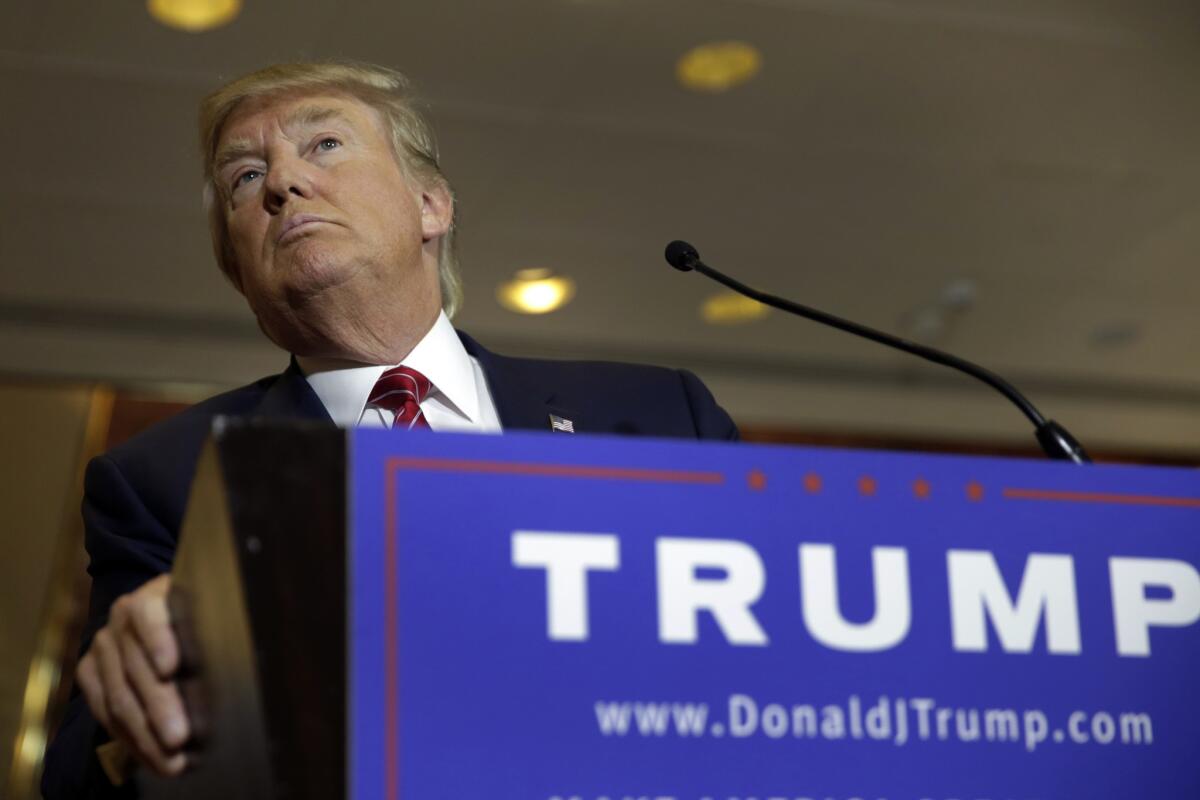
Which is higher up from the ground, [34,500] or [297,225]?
[34,500]

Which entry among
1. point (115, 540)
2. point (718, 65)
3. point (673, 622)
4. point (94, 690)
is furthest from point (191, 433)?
point (718, 65)

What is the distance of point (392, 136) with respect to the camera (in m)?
1.93

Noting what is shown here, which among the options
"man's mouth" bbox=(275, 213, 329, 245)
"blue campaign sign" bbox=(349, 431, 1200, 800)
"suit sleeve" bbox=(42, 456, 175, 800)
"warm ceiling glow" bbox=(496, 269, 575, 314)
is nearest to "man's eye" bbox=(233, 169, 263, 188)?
"man's mouth" bbox=(275, 213, 329, 245)

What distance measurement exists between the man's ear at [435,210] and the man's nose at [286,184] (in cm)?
22

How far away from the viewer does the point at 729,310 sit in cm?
538

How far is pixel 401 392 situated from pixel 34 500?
422 centimetres

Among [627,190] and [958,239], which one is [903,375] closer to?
[958,239]

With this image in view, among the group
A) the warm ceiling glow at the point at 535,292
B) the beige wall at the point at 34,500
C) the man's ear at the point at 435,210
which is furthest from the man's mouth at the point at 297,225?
the beige wall at the point at 34,500

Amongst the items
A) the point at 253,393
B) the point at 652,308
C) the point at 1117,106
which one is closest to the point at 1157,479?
the point at 253,393

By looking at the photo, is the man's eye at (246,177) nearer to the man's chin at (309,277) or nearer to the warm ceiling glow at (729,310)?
the man's chin at (309,277)

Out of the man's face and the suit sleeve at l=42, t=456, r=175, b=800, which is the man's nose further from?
the suit sleeve at l=42, t=456, r=175, b=800

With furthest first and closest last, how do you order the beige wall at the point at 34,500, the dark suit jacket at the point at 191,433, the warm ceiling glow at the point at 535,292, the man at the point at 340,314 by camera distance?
the beige wall at the point at 34,500 < the warm ceiling glow at the point at 535,292 < the man at the point at 340,314 < the dark suit jacket at the point at 191,433

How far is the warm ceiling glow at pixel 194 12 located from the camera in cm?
355

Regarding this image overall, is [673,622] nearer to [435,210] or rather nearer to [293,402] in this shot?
[293,402]
